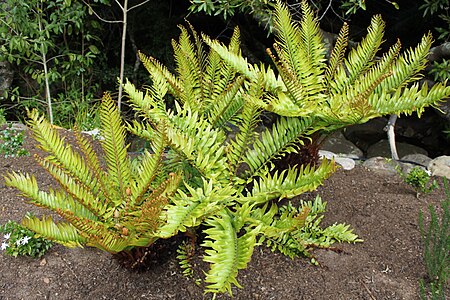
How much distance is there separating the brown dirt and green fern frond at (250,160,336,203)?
44cm

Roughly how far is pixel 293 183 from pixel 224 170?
15.9 inches

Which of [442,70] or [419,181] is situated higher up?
[442,70]

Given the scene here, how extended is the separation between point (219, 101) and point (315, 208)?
0.90 meters

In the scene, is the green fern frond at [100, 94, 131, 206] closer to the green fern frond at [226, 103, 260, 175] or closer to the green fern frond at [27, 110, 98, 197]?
the green fern frond at [27, 110, 98, 197]

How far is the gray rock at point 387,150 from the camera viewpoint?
630cm

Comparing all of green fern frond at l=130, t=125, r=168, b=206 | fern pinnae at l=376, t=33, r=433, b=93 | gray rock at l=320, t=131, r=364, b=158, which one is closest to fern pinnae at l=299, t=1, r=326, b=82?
fern pinnae at l=376, t=33, r=433, b=93

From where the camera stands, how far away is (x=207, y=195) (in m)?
2.27

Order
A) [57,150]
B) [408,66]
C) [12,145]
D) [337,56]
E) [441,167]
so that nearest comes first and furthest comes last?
[57,150] → [408,66] → [337,56] → [12,145] → [441,167]

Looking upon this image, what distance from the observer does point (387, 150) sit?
6359 mm

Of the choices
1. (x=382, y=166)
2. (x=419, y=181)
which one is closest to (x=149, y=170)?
(x=419, y=181)

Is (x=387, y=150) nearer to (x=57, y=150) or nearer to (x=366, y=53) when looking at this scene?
(x=366, y=53)

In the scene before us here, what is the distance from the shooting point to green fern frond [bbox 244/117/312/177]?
Result: 2.58m

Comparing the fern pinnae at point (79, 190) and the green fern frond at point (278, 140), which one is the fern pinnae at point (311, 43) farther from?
the fern pinnae at point (79, 190)

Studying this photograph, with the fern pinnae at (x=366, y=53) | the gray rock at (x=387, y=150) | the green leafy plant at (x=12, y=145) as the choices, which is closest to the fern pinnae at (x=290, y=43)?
the fern pinnae at (x=366, y=53)
